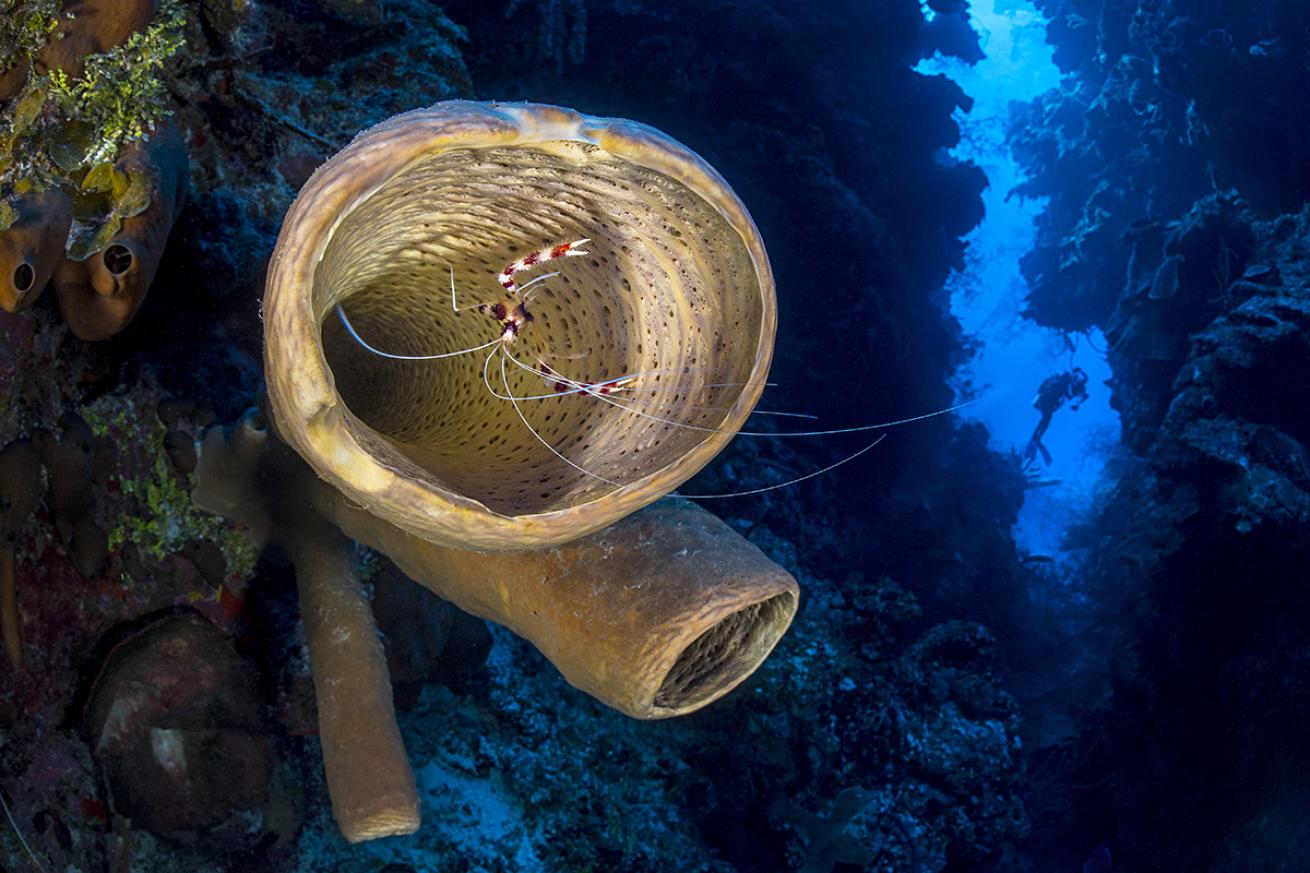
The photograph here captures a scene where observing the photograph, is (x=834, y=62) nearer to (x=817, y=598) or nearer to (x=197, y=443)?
(x=817, y=598)

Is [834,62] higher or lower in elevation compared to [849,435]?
higher

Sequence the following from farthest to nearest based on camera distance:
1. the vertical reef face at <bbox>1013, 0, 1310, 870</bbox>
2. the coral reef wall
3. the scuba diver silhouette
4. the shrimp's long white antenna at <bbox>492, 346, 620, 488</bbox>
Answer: the scuba diver silhouette → the vertical reef face at <bbox>1013, 0, 1310, 870</bbox> → the coral reef wall → the shrimp's long white antenna at <bbox>492, 346, 620, 488</bbox>

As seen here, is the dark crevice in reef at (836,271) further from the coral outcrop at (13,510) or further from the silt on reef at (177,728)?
the coral outcrop at (13,510)

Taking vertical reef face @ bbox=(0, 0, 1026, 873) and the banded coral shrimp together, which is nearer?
the banded coral shrimp

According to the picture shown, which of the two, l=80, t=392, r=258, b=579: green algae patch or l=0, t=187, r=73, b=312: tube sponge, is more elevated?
l=0, t=187, r=73, b=312: tube sponge

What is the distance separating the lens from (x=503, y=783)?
4555 mm

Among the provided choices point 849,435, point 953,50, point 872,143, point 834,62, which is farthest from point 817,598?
point 953,50

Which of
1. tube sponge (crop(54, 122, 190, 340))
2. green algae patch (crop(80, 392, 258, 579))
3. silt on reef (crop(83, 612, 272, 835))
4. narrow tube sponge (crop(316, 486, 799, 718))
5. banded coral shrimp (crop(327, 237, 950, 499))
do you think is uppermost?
banded coral shrimp (crop(327, 237, 950, 499))

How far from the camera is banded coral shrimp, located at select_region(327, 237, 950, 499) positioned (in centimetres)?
166

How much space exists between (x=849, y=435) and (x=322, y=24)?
7.10 metres

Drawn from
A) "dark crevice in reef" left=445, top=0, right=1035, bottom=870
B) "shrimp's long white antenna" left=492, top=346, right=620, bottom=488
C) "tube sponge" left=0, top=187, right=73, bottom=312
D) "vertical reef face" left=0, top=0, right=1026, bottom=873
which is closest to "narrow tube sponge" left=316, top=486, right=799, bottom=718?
"shrimp's long white antenna" left=492, top=346, right=620, bottom=488

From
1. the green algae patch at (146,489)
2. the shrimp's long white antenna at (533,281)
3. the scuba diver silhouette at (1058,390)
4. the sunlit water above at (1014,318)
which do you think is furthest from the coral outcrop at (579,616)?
the scuba diver silhouette at (1058,390)

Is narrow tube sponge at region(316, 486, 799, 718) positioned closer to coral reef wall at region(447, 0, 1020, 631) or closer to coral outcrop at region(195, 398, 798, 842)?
coral outcrop at region(195, 398, 798, 842)

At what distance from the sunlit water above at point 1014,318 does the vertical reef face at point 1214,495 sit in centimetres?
417
